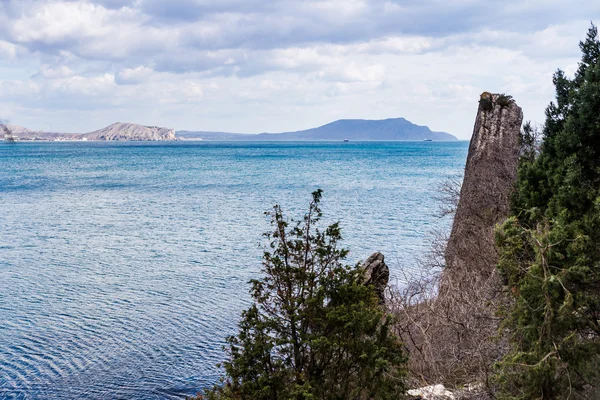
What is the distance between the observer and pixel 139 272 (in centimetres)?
3116

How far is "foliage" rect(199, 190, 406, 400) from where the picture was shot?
8.49m

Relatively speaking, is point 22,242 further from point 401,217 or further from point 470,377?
point 470,377

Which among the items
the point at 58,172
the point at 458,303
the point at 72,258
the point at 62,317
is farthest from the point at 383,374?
the point at 58,172

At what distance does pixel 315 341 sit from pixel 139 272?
24186 millimetres

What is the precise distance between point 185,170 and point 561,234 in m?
106

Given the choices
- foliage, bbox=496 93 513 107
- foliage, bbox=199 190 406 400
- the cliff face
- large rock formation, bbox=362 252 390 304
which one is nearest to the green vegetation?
foliage, bbox=199 190 406 400

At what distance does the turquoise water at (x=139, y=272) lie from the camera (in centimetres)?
1900

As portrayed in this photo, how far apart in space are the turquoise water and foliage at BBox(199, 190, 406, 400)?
9.56m

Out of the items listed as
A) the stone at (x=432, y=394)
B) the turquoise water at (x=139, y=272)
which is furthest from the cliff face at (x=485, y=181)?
the stone at (x=432, y=394)

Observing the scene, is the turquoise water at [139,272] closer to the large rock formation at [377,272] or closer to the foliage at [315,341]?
the large rock formation at [377,272]

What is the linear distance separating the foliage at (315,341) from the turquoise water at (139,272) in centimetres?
956

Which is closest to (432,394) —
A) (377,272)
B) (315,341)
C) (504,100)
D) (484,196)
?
(315,341)

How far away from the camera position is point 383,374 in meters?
9.27

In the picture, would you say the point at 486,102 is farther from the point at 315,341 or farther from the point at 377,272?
the point at 315,341
